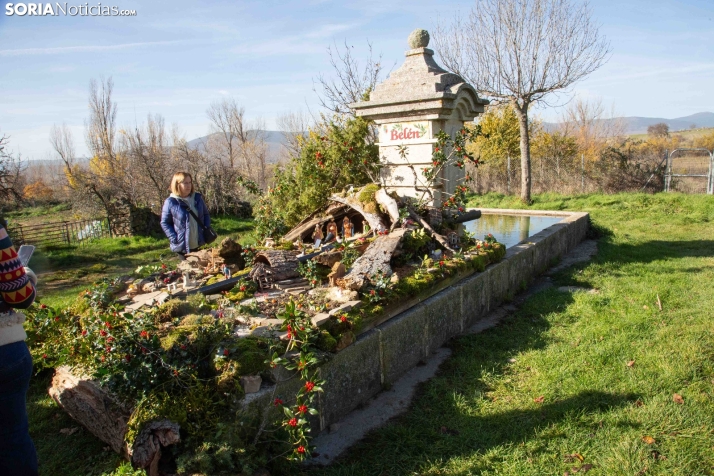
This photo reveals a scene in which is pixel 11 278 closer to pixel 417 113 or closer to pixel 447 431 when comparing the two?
pixel 447 431

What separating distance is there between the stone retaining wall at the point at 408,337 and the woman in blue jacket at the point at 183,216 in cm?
254

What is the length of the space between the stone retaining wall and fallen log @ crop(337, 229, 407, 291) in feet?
1.54

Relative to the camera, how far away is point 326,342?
11.0ft

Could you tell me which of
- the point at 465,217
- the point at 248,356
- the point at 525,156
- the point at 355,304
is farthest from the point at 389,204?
the point at 525,156

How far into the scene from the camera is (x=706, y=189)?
51.1ft

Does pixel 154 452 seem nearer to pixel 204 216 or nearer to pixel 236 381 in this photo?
pixel 236 381

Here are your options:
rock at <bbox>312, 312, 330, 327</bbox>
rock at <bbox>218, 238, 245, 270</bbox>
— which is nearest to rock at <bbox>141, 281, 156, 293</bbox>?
rock at <bbox>218, 238, 245, 270</bbox>

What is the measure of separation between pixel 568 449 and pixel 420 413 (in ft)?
3.40

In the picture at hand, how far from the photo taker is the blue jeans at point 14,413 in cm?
232

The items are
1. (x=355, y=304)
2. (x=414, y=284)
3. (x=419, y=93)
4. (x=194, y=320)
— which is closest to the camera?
(x=194, y=320)

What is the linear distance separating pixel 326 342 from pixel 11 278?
1.89m

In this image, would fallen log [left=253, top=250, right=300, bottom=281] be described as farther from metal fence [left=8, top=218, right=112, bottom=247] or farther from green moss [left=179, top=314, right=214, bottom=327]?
metal fence [left=8, top=218, right=112, bottom=247]

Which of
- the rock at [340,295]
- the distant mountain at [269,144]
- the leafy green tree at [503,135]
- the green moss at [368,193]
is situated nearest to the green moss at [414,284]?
the rock at [340,295]

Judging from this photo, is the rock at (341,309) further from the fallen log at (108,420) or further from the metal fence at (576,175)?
the metal fence at (576,175)
